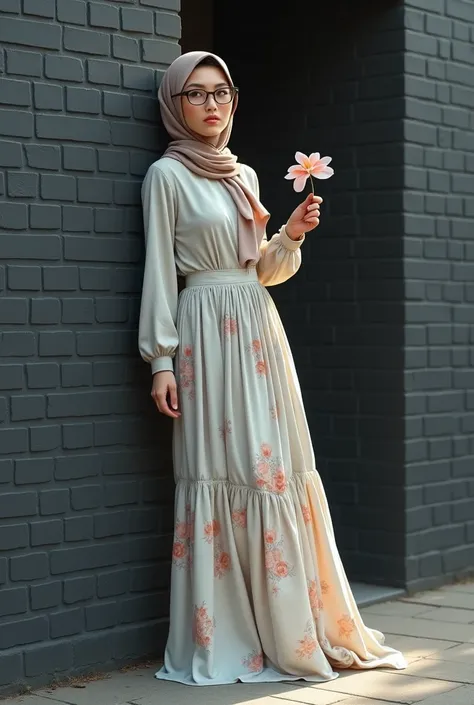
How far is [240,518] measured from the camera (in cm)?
454

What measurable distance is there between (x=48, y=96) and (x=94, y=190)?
364mm

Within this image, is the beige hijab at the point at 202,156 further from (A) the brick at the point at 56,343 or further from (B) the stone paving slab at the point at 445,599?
(B) the stone paving slab at the point at 445,599

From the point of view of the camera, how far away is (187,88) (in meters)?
4.59

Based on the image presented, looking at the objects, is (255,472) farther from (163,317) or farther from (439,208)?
(439,208)

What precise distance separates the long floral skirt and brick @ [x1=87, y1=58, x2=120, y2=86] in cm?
76

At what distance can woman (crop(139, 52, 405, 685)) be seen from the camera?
4.50 m

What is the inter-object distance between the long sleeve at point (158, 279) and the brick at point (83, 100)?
11.5 inches

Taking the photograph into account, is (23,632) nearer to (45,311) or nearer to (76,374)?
(76,374)

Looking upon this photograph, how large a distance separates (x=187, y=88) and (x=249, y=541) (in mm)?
1611

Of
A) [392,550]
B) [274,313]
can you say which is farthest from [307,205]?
[392,550]

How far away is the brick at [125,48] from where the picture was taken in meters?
4.61

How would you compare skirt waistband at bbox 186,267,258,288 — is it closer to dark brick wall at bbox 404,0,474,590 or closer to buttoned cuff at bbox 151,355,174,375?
buttoned cuff at bbox 151,355,174,375

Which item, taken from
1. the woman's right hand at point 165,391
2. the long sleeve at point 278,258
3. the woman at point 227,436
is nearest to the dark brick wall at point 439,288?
the long sleeve at point 278,258

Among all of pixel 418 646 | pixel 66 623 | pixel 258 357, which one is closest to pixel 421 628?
pixel 418 646
